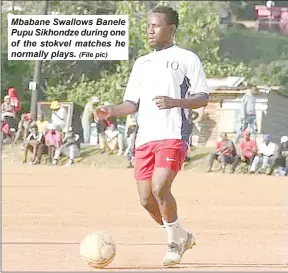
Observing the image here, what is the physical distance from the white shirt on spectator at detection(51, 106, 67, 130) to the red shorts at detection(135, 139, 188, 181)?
55.3ft

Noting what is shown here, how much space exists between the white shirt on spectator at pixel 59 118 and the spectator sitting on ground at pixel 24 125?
21.8 inches

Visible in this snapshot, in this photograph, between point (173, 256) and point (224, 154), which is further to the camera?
point (224, 154)

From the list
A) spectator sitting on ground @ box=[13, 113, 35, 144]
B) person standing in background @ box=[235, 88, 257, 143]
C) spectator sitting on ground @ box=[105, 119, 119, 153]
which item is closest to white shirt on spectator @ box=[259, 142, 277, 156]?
person standing in background @ box=[235, 88, 257, 143]

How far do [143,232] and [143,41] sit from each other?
903 inches

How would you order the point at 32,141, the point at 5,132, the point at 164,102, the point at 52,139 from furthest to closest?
the point at 5,132, the point at 32,141, the point at 52,139, the point at 164,102

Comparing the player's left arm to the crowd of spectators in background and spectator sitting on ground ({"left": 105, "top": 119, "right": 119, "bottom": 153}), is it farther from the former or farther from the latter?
spectator sitting on ground ({"left": 105, "top": 119, "right": 119, "bottom": 153})

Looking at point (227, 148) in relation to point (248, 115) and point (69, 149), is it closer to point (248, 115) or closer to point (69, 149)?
point (248, 115)

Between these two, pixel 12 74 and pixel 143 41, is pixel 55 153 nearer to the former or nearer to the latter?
pixel 12 74

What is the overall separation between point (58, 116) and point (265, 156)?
5659 millimetres

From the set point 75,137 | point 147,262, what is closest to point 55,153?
point 75,137

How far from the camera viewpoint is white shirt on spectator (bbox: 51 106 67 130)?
24938mm

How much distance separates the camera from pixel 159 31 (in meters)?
7.93

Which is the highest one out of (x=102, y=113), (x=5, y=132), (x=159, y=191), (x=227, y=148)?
(x=102, y=113)

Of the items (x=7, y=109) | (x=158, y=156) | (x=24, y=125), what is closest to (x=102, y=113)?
(x=158, y=156)
